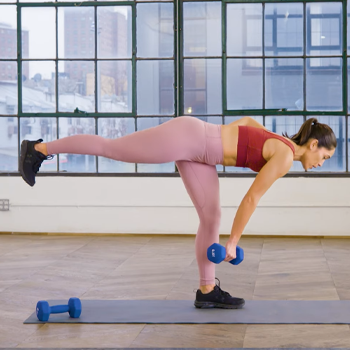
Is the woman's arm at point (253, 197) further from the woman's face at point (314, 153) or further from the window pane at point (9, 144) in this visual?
the window pane at point (9, 144)

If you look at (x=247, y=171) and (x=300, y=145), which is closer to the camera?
(x=300, y=145)

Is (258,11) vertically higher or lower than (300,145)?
higher

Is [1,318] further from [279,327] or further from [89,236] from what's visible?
[89,236]

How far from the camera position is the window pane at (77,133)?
650 cm

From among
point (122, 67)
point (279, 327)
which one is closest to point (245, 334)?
point (279, 327)

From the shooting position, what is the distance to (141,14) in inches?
252

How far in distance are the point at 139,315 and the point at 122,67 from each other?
3.56m

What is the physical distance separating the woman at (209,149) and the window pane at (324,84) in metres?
3.02

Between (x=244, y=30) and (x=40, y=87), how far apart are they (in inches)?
81.5

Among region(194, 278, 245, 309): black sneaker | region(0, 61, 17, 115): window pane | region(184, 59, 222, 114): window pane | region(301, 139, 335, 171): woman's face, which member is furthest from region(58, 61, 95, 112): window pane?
region(301, 139, 335, 171): woman's face

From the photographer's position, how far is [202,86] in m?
6.43

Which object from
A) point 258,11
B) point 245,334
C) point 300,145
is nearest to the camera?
point 245,334

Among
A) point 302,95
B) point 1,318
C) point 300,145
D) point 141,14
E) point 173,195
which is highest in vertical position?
point 141,14

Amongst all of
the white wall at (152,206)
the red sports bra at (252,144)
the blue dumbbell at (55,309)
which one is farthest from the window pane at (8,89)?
the red sports bra at (252,144)
